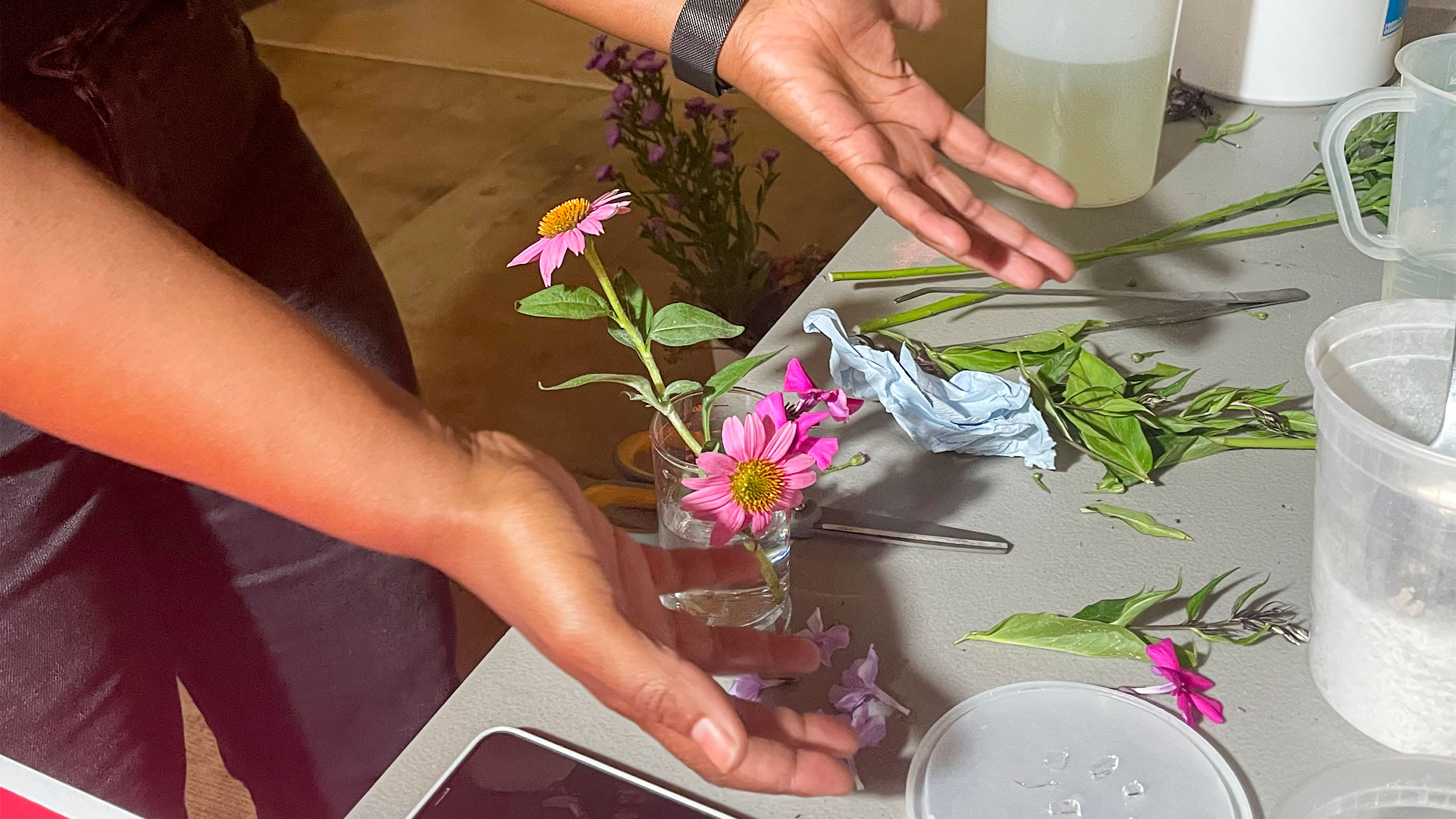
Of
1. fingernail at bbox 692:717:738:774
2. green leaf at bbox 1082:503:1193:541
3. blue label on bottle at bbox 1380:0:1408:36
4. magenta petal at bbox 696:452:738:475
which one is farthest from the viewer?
blue label on bottle at bbox 1380:0:1408:36

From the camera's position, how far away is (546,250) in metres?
0.57

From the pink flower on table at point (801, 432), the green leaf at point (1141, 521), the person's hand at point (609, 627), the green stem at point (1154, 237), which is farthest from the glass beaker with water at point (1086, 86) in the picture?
the person's hand at point (609, 627)

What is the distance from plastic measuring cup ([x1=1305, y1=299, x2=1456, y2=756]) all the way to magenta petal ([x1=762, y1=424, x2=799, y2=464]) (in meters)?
0.22

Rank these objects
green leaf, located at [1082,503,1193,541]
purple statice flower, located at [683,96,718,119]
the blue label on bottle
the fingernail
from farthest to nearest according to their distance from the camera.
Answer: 1. purple statice flower, located at [683,96,718,119]
2. the blue label on bottle
3. green leaf, located at [1082,503,1193,541]
4. the fingernail

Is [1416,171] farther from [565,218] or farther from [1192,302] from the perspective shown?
[565,218]

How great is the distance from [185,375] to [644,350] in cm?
21

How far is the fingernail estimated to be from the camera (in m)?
0.41

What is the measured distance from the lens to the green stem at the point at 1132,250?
78 centimetres

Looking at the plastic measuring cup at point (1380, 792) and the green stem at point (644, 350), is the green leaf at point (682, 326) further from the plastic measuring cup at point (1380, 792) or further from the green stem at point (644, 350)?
the plastic measuring cup at point (1380, 792)

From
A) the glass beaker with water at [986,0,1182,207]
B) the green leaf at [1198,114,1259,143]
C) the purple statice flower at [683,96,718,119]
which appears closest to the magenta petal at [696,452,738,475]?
the glass beaker with water at [986,0,1182,207]

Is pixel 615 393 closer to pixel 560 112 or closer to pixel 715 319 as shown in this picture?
pixel 560 112

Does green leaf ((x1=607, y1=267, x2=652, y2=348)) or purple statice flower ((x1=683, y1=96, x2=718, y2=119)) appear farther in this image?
purple statice flower ((x1=683, y1=96, x2=718, y2=119))

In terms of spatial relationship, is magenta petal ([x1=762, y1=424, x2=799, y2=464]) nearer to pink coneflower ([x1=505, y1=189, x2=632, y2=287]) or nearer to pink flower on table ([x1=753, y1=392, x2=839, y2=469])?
pink flower on table ([x1=753, y1=392, x2=839, y2=469])

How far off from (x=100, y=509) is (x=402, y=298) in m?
1.40
